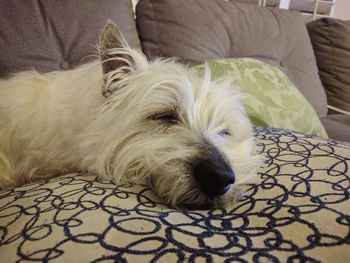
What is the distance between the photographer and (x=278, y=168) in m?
0.98

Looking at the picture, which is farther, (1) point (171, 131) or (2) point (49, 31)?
(2) point (49, 31)

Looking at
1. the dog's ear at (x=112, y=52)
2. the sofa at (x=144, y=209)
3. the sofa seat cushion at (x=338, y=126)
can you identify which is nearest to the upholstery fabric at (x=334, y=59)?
the sofa seat cushion at (x=338, y=126)

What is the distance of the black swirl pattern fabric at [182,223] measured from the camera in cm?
59

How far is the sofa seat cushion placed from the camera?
188 cm

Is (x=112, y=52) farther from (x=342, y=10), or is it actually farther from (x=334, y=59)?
(x=342, y=10)

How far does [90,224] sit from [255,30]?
179 cm

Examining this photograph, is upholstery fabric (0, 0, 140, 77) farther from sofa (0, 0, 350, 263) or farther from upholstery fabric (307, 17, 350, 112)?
upholstery fabric (307, 17, 350, 112)

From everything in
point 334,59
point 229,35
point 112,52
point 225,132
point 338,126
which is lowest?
point 338,126

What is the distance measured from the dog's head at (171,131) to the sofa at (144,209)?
49mm

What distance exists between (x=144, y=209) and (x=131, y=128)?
1.06 feet

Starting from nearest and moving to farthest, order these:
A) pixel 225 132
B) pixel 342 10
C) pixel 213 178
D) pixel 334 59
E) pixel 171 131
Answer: pixel 213 178
pixel 171 131
pixel 225 132
pixel 334 59
pixel 342 10

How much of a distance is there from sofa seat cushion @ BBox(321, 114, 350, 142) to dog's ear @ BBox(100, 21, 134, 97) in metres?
1.29

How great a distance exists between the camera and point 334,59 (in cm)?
258

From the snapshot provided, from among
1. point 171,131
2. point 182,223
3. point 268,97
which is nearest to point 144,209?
point 182,223
